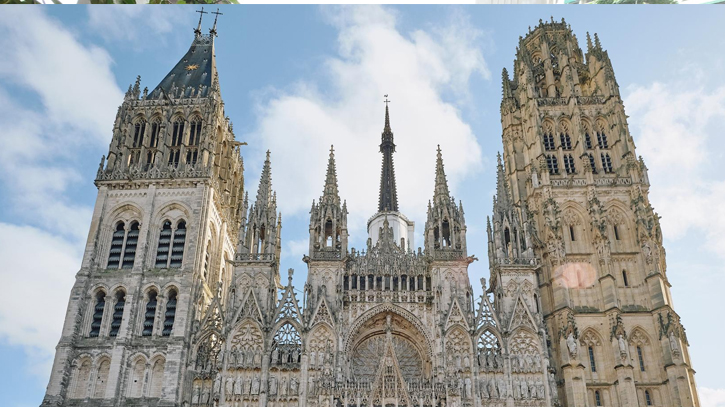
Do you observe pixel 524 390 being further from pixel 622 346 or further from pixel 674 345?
pixel 674 345

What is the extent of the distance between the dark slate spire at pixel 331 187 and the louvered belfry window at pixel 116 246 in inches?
459

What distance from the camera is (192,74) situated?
50.2m

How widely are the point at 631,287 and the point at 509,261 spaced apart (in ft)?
22.5

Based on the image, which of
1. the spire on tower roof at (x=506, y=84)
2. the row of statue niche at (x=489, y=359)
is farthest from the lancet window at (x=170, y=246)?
the spire on tower roof at (x=506, y=84)

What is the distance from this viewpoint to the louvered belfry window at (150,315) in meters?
37.8

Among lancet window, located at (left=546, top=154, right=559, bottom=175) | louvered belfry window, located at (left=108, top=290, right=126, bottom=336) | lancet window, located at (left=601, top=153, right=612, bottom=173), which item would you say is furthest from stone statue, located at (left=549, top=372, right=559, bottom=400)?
louvered belfry window, located at (left=108, top=290, right=126, bottom=336)

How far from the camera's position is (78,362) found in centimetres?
3653

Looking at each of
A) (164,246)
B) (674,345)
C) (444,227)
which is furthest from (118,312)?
(674,345)

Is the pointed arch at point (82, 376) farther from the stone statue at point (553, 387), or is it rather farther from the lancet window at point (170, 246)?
the stone statue at point (553, 387)

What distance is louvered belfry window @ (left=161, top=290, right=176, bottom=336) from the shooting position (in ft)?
124

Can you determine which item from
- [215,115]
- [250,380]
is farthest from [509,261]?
[215,115]

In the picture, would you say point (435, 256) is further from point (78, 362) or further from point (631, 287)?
point (78, 362)

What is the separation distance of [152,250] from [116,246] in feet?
7.44

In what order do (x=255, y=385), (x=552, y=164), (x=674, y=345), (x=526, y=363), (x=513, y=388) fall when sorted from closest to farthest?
(x=513, y=388)
(x=255, y=385)
(x=526, y=363)
(x=674, y=345)
(x=552, y=164)
